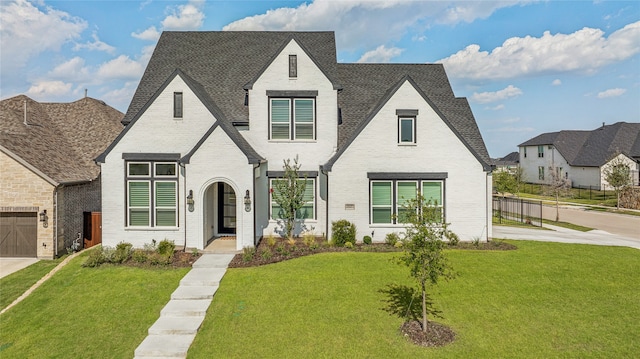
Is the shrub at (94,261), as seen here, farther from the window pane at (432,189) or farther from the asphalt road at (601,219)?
the asphalt road at (601,219)

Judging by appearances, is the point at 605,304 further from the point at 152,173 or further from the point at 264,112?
the point at 152,173

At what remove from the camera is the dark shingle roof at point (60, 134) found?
17.7 m

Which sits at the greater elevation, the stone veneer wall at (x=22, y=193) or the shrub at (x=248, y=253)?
the stone veneer wall at (x=22, y=193)

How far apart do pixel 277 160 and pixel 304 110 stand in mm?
2935

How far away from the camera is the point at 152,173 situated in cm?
1614

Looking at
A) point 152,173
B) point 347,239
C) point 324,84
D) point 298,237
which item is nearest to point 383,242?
point 347,239

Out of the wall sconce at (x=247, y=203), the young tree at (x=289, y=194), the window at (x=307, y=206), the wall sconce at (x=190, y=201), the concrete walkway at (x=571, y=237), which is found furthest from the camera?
the concrete walkway at (x=571, y=237)

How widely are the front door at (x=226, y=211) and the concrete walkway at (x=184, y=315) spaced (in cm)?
483

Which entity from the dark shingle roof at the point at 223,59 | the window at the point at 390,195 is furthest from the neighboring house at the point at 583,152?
the dark shingle roof at the point at 223,59

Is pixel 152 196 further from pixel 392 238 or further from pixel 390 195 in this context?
pixel 392 238

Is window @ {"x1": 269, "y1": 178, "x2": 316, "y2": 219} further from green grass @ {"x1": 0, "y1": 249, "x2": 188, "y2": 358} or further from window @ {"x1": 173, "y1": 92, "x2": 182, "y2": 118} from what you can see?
green grass @ {"x1": 0, "y1": 249, "x2": 188, "y2": 358}

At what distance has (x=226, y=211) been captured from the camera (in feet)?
59.6

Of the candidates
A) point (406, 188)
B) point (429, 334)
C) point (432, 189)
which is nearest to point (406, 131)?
point (406, 188)

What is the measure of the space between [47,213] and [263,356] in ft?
49.1
